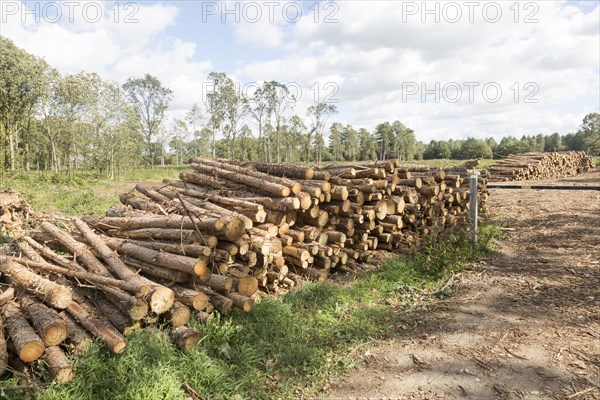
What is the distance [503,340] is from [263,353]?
271 cm

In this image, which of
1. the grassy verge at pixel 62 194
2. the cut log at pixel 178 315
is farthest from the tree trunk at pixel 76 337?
the grassy verge at pixel 62 194

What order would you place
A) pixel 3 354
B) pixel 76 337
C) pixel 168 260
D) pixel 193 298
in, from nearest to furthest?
pixel 3 354, pixel 76 337, pixel 193 298, pixel 168 260

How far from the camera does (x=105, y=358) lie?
353 centimetres

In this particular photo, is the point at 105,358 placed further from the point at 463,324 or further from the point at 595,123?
the point at 595,123

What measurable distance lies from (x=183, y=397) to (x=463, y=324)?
3.36 metres

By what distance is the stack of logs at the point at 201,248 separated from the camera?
3857mm

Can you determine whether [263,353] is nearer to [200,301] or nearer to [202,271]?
[200,301]

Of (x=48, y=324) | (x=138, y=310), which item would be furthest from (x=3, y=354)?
(x=138, y=310)

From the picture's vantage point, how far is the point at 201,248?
4754mm

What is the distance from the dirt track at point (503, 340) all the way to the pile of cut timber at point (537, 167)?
17.5 metres

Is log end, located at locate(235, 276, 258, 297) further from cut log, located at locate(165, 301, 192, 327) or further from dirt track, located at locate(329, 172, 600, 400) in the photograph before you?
dirt track, located at locate(329, 172, 600, 400)

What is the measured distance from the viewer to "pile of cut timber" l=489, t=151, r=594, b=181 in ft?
74.4

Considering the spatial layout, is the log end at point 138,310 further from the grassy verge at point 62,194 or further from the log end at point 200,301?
the grassy verge at point 62,194

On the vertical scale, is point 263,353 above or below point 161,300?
below
